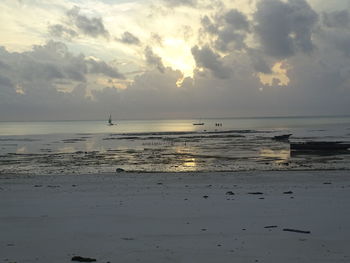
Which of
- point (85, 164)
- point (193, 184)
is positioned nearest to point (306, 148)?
point (85, 164)

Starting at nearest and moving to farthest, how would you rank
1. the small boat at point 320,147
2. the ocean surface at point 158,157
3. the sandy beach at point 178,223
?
the sandy beach at point 178,223, the ocean surface at point 158,157, the small boat at point 320,147

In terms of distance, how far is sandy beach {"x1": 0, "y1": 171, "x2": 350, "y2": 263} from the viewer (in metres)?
7.76

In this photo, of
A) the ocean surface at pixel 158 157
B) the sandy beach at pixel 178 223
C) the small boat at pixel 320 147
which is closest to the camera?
the sandy beach at pixel 178 223

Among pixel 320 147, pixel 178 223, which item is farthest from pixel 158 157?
pixel 178 223

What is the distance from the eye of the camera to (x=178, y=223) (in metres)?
10.2

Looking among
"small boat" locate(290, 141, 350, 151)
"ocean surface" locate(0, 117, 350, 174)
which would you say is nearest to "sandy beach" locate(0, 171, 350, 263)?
"ocean surface" locate(0, 117, 350, 174)

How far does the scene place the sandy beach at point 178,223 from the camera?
7.76m

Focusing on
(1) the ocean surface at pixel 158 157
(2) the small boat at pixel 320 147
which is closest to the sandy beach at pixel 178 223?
(1) the ocean surface at pixel 158 157

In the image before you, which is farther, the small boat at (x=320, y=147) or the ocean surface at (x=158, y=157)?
the small boat at (x=320, y=147)

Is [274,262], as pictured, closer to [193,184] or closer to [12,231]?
[12,231]

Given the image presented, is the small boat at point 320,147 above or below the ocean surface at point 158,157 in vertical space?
above

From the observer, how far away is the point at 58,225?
1024cm

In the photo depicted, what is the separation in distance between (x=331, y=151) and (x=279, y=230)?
119ft

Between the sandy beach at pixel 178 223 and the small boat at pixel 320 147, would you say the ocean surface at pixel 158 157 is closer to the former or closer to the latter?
the small boat at pixel 320 147
